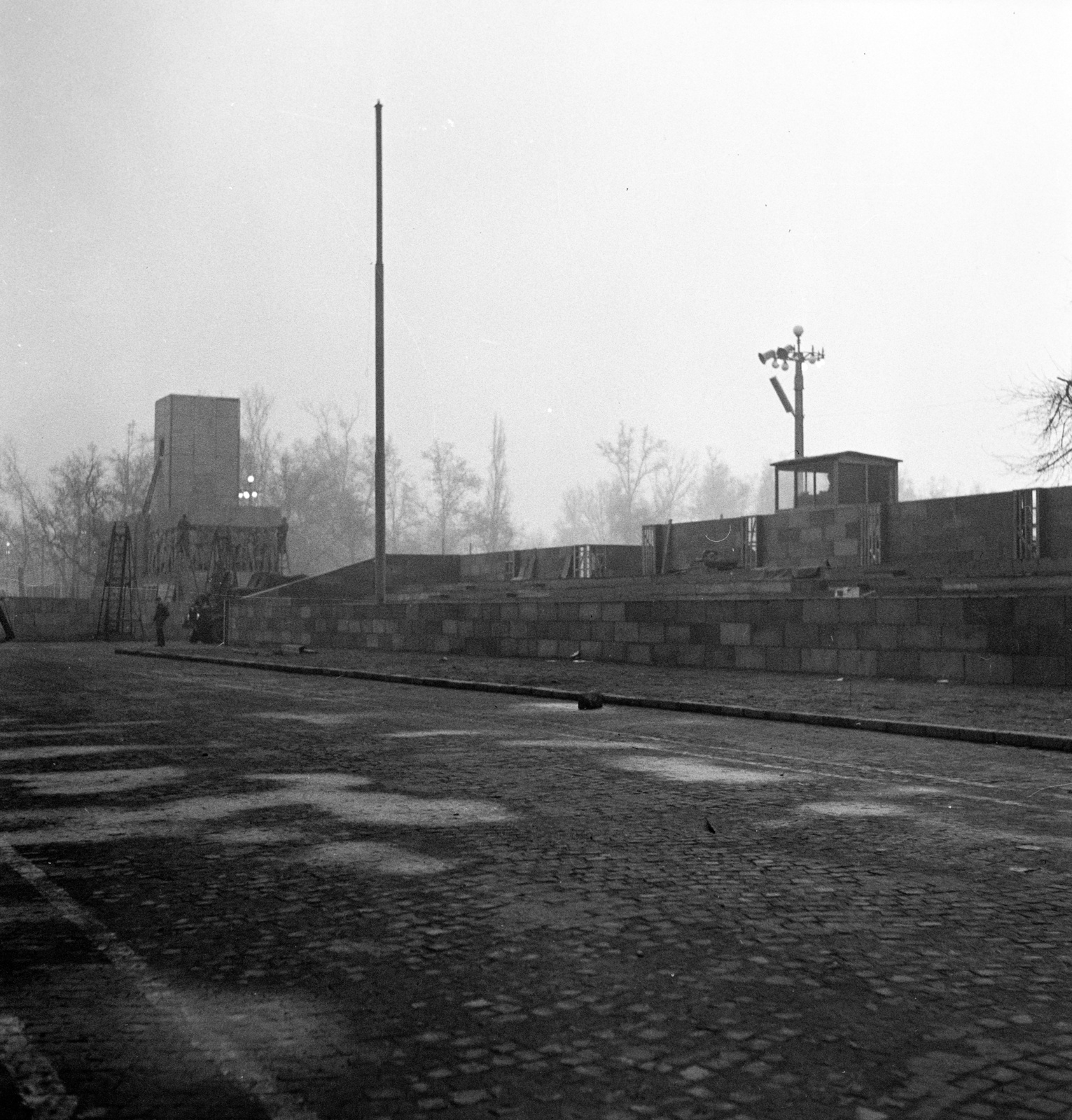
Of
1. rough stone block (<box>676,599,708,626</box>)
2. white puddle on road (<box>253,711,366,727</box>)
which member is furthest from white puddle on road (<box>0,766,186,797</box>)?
rough stone block (<box>676,599,708,626</box>)

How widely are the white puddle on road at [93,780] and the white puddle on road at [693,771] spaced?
3.66m

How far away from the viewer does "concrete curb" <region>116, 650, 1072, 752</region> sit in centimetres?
1259

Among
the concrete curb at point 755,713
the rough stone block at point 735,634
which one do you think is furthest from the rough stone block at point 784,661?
the concrete curb at point 755,713

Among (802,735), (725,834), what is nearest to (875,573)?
(802,735)

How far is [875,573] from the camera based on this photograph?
114ft

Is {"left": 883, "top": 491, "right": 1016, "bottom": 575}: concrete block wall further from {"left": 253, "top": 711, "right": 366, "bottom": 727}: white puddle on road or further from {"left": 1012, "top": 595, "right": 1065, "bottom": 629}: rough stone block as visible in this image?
{"left": 253, "top": 711, "right": 366, "bottom": 727}: white puddle on road

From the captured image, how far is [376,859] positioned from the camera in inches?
263

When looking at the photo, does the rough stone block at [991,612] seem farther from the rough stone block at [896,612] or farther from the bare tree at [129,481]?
the bare tree at [129,481]

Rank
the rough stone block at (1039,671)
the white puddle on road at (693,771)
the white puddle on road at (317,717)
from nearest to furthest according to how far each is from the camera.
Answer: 1. the white puddle on road at (693,771)
2. the white puddle on road at (317,717)
3. the rough stone block at (1039,671)

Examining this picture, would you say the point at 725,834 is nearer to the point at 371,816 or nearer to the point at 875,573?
the point at 371,816

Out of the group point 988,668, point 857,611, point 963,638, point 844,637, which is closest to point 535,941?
point 988,668

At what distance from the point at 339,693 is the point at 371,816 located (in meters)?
11.9

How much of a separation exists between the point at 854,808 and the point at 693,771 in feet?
7.10

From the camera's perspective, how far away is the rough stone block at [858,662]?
20.3 m
